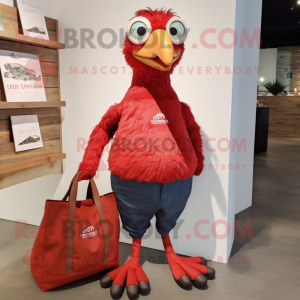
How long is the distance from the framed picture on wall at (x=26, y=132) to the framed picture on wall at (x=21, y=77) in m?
0.11

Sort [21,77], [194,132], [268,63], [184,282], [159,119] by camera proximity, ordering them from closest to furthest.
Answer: [159,119], [184,282], [194,132], [21,77], [268,63]

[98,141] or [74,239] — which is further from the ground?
[98,141]

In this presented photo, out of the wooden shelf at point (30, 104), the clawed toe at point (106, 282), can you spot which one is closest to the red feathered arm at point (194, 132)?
the clawed toe at point (106, 282)

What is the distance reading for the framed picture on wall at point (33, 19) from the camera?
1761mm

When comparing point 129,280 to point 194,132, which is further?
point 194,132

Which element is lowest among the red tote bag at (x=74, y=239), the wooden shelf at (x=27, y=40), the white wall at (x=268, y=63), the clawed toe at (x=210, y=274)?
the clawed toe at (x=210, y=274)

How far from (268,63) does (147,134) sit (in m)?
10.8

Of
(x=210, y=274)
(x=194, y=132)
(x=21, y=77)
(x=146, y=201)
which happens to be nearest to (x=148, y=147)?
(x=146, y=201)

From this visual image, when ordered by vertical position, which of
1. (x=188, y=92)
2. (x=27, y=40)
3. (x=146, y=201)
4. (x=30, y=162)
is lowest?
(x=146, y=201)

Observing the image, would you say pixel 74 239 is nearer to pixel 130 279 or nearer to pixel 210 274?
pixel 130 279

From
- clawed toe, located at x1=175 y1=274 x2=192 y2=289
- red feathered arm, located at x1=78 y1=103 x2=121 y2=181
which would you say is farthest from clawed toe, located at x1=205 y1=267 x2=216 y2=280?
red feathered arm, located at x1=78 y1=103 x2=121 y2=181

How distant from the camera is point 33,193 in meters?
2.30

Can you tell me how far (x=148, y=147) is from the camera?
1.40 meters

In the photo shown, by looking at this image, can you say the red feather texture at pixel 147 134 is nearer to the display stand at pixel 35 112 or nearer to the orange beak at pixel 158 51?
the orange beak at pixel 158 51
